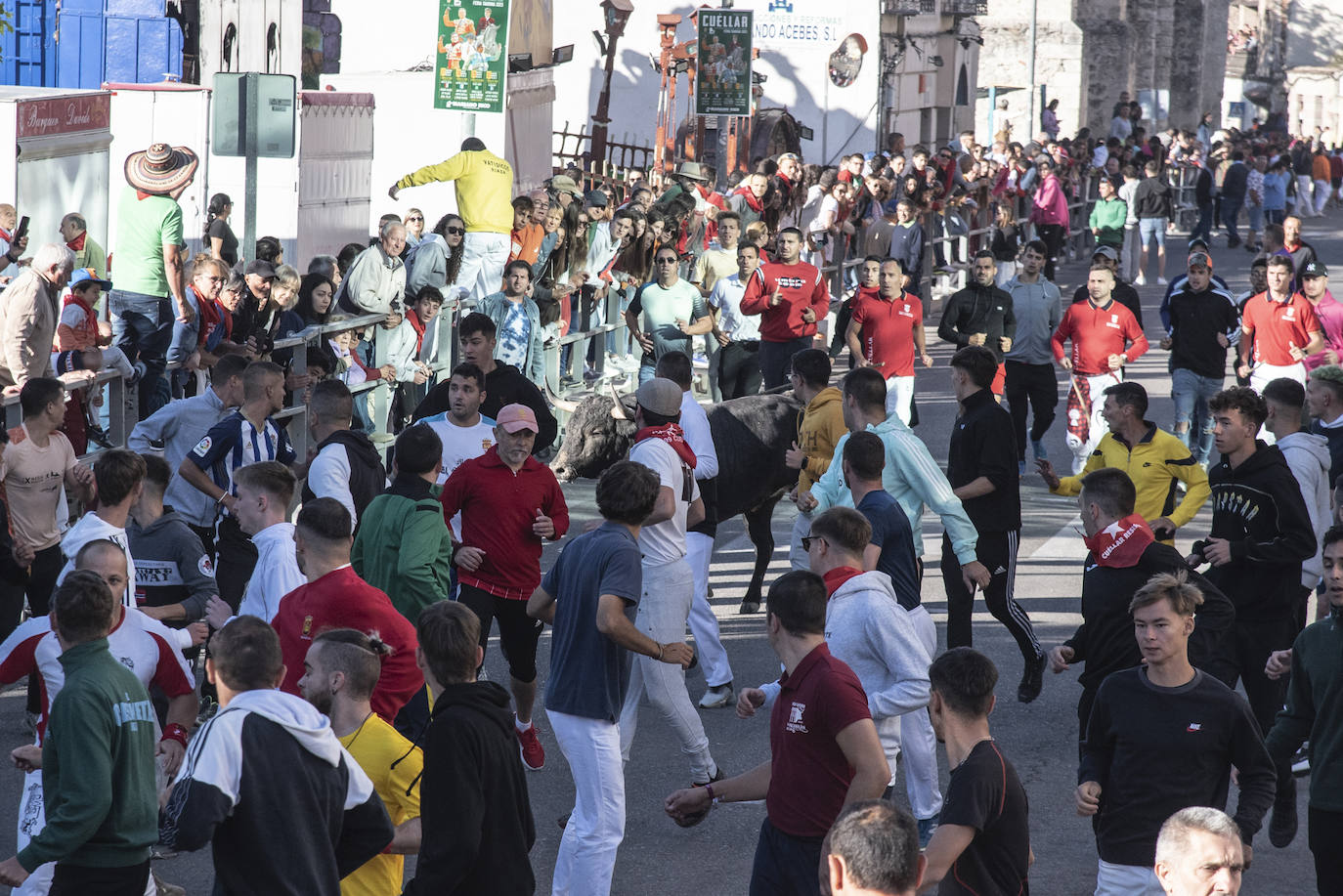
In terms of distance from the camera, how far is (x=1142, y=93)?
60625mm

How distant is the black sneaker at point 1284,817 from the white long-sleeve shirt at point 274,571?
3900 millimetres

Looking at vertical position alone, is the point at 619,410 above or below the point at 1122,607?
above

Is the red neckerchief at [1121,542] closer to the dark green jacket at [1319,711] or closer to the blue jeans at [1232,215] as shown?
the dark green jacket at [1319,711]

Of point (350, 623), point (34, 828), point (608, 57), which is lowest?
point (34, 828)

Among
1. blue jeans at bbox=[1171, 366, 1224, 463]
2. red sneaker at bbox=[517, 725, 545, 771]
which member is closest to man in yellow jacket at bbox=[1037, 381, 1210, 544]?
red sneaker at bbox=[517, 725, 545, 771]

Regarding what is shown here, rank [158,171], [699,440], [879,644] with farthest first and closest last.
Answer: [158,171], [699,440], [879,644]

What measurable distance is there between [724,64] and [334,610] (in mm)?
18042

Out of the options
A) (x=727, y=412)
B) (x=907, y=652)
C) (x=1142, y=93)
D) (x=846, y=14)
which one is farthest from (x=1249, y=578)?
(x=1142, y=93)

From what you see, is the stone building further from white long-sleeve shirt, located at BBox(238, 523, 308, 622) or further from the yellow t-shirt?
the yellow t-shirt

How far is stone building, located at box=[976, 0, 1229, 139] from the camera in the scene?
5206cm

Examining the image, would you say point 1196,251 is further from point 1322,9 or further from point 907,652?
point 1322,9

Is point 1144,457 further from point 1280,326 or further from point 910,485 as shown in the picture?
point 1280,326

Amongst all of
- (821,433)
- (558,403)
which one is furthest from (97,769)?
(558,403)

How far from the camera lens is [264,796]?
4508 mm
